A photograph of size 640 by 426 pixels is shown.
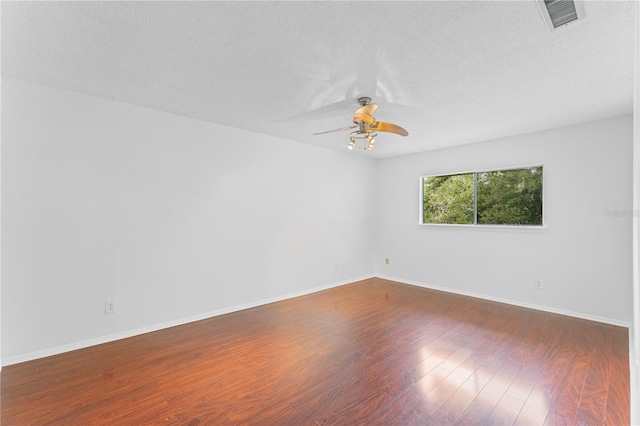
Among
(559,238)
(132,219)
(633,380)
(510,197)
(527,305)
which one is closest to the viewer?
(633,380)

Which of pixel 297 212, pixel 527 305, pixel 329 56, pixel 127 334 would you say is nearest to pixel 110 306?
pixel 127 334

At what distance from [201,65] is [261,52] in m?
0.55

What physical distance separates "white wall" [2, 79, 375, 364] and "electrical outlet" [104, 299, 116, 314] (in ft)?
0.17

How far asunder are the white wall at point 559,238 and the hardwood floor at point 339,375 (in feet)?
1.54

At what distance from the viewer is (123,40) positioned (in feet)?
6.50

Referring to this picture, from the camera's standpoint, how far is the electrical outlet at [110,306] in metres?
2.95

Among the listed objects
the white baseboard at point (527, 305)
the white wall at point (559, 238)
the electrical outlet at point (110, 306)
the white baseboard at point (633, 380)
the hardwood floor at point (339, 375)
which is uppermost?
the white wall at point (559, 238)

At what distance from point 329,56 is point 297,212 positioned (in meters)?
2.85

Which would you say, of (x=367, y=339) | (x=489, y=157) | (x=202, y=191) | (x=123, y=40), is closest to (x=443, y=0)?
(x=123, y=40)

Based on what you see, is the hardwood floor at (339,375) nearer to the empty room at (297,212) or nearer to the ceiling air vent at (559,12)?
the empty room at (297,212)

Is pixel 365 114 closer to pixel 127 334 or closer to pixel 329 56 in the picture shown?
pixel 329 56

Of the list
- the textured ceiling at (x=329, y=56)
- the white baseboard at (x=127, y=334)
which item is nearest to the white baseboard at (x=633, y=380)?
the textured ceiling at (x=329, y=56)

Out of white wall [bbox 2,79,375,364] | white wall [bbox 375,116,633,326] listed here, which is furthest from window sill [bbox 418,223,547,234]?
white wall [bbox 2,79,375,364]

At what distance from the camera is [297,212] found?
470 cm
